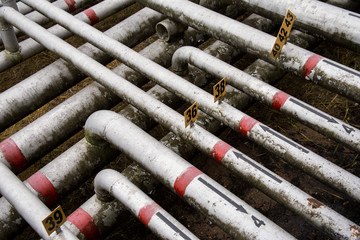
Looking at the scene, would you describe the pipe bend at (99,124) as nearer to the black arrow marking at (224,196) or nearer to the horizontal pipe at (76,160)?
the horizontal pipe at (76,160)

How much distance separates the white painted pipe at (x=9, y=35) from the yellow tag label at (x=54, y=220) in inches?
118

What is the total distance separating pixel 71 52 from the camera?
393 cm

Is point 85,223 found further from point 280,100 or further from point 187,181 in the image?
point 280,100

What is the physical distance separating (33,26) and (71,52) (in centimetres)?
68

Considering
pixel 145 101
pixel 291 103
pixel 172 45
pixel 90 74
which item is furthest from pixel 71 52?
pixel 291 103

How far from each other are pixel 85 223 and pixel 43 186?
0.57 meters

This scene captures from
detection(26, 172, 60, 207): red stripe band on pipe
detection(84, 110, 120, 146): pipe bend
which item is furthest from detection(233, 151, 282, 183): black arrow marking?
detection(26, 172, 60, 207): red stripe band on pipe

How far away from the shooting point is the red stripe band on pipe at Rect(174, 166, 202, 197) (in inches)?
110

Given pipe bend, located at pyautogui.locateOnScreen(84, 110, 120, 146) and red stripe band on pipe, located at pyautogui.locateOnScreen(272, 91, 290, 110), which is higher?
red stripe band on pipe, located at pyautogui.locateOnScreen(272, 91, 290, 110)

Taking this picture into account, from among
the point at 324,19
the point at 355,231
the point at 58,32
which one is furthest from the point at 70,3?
the point at 355,231

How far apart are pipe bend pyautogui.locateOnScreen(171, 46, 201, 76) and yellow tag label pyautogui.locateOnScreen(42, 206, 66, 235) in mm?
2333

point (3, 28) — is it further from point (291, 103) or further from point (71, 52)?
point (291, 103)

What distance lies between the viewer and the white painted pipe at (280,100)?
309 centimetres

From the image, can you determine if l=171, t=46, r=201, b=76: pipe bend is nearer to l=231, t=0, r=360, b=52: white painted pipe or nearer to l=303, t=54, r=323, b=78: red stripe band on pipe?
l=231, t=0, r=360, b=52: white painted pipe
